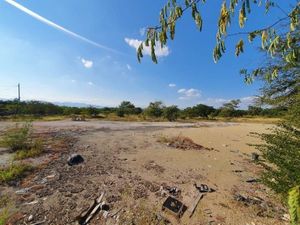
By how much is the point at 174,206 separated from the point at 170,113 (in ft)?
105

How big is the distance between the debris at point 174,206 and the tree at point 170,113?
1209 inches

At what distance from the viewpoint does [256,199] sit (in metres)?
4.66

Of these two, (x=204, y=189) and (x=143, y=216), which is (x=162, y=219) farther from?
(x=204, y=189)

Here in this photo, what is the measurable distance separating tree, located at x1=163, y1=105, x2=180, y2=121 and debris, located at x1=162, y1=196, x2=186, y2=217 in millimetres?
30721

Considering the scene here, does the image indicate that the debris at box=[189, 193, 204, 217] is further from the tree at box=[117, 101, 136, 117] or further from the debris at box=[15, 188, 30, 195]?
the tree at box=[117, 101, 136, 117]

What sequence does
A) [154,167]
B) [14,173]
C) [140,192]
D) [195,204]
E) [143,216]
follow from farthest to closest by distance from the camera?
[154,167] < [14,173] < [140,192] < [195,204] < [143,216]

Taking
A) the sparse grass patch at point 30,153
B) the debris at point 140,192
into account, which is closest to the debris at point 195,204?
the debris at point 140,192

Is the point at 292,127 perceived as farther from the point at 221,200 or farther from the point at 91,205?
the point at 91,205

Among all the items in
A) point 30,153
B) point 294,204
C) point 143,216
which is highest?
point 294,204

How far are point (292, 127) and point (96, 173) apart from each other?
184 inches

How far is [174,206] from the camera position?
419 cm

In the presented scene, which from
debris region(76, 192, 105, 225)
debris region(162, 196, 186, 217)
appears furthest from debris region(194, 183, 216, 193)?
debris region(76, 192, 105, 225)

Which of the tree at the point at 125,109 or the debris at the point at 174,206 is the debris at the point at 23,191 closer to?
the debris at the point at 174,206

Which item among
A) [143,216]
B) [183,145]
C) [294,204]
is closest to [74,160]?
[143,216]
